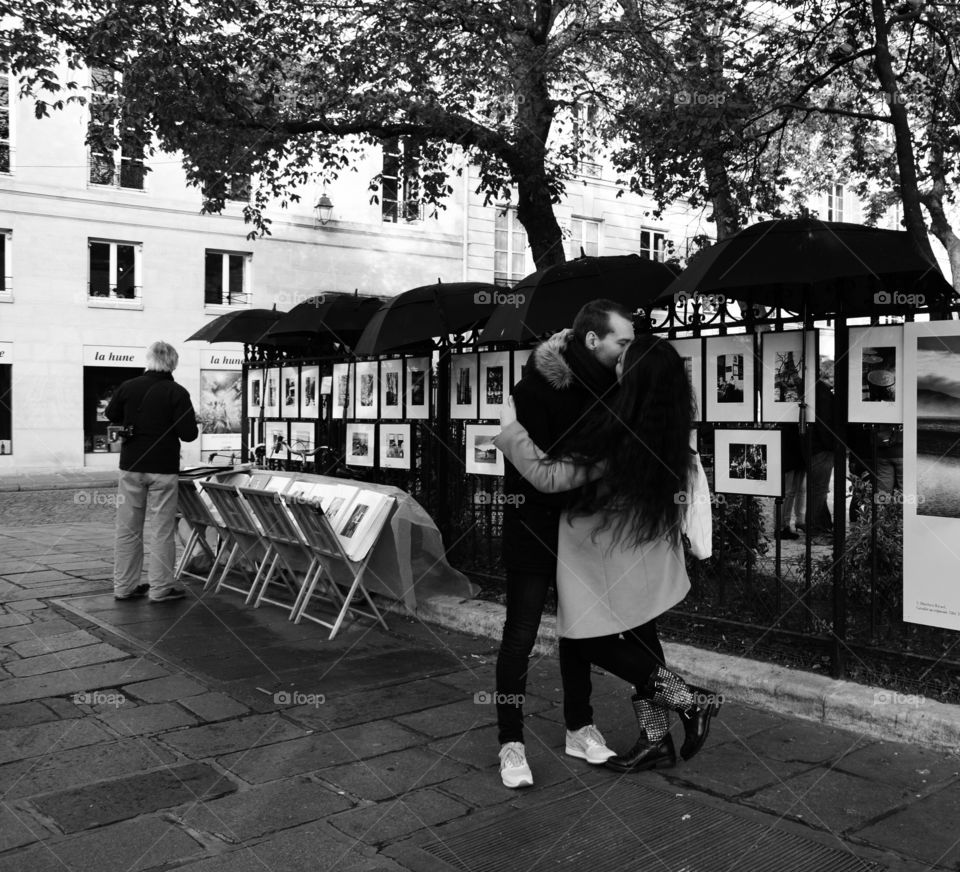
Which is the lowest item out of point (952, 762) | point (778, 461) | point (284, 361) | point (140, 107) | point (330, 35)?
point (952, 762)

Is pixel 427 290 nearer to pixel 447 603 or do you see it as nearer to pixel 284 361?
pixel 447 603

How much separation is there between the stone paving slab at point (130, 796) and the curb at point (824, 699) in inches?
100

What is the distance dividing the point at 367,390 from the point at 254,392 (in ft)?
9.00

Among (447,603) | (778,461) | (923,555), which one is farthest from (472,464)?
(923,555)

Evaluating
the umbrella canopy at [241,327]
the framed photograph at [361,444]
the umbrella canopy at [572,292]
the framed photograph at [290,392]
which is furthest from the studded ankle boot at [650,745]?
the umbrella canopy at [241,327]

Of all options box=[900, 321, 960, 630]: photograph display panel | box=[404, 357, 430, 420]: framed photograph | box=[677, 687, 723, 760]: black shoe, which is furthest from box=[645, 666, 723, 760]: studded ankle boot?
box=[404, 357, 430, 420]: framed photograph

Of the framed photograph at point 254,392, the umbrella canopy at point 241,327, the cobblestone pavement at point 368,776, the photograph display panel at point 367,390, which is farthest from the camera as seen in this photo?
the framed photograph at point 254,392

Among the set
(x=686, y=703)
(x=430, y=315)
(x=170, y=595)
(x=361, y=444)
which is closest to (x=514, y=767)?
(x=686, y=703)

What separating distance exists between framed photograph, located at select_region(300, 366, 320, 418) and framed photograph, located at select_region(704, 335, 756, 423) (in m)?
4.81

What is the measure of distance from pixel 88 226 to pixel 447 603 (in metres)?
19.6

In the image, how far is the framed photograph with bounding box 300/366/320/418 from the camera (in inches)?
377

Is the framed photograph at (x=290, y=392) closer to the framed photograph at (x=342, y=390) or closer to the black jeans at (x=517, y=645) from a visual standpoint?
the framed photograph at (x=342, y=390)

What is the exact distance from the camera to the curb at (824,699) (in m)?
4.38

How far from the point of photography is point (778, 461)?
17.4ft
